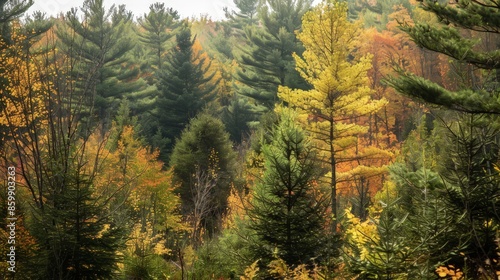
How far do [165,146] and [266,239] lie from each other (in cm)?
2425

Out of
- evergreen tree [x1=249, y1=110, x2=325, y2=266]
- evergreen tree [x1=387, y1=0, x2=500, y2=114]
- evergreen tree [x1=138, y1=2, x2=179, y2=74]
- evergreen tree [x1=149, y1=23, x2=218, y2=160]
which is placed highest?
evergreen tree [x1=138, y1=2, x2=179, y2=74]

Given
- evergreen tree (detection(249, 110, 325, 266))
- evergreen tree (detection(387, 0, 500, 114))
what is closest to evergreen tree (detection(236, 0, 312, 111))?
evergreen tree (detection(249, 110, 325, 266))

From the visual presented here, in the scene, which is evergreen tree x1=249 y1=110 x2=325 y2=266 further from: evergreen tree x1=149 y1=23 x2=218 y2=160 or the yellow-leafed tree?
evergreen tree x1=149 y1=23 x2=218 y2=160

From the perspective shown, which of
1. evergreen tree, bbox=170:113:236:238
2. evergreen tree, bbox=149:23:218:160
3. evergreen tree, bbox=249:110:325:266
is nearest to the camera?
evergreen tree, bbox=249:110:325:266

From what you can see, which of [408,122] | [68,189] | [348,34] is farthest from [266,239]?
[408,122]

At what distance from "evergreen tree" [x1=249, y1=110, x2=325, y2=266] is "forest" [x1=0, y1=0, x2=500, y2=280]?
0.04 m

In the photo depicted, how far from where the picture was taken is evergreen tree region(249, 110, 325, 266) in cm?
1008

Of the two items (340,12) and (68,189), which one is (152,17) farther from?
(68,189)

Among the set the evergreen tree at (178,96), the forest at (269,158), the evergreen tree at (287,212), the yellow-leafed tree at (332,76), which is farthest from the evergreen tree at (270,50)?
the evergreen tree at (287,212)

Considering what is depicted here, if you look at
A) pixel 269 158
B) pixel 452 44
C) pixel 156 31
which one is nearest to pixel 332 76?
pixel 269 158

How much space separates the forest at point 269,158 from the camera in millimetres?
6535

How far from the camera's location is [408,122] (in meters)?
31.5

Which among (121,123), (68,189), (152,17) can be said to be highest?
(152,17)

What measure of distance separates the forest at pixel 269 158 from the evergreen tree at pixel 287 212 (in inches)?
1.7
